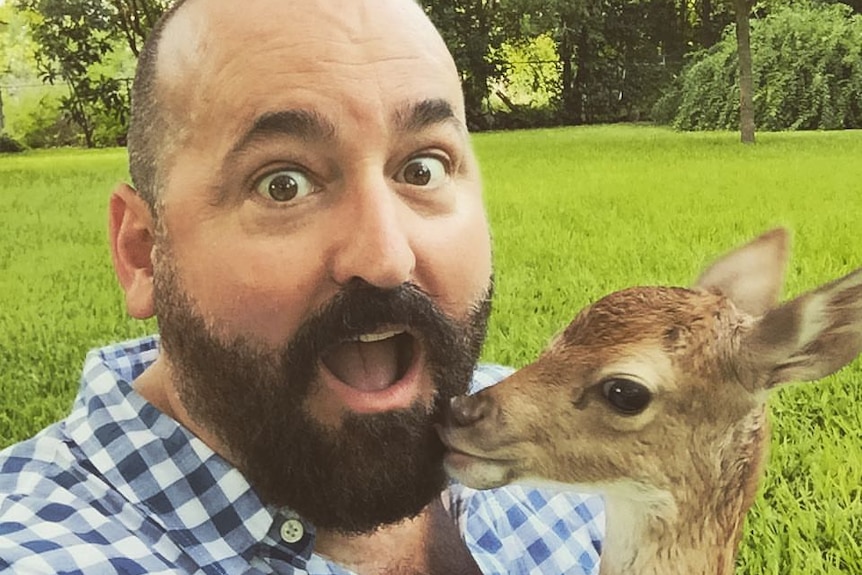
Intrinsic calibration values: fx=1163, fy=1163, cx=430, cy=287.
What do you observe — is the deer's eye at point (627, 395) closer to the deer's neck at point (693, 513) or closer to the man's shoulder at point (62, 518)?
the deer's neck at point (693, 513)

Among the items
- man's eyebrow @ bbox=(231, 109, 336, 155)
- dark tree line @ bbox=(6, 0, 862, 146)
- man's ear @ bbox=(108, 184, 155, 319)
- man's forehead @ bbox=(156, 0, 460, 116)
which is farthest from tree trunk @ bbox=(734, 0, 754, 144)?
man's ear @ bbox=(108, 184, 155, 319)

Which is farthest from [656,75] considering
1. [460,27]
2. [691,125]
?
[460,27]

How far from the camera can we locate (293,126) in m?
0.75

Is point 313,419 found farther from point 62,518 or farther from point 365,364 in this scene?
point 62,518

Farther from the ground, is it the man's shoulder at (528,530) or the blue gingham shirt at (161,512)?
the blue gingham shirt at (161,512)

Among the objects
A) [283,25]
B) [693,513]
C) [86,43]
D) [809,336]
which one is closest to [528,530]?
[693,513]

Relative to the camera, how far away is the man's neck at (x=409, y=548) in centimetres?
83

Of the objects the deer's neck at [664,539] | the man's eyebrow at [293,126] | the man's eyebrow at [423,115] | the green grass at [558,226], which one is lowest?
the deer's neck at [664,539]

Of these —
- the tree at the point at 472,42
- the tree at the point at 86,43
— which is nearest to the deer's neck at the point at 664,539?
the tree at the point at 472,42

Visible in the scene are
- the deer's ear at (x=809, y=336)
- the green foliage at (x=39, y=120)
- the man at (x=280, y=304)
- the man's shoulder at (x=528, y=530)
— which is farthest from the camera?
the green foliage at (x=39, y=120)

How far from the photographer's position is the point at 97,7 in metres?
1.00

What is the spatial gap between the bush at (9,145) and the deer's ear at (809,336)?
677mm

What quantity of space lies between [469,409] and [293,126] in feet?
0.70

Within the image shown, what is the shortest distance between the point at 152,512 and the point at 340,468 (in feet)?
0.44
